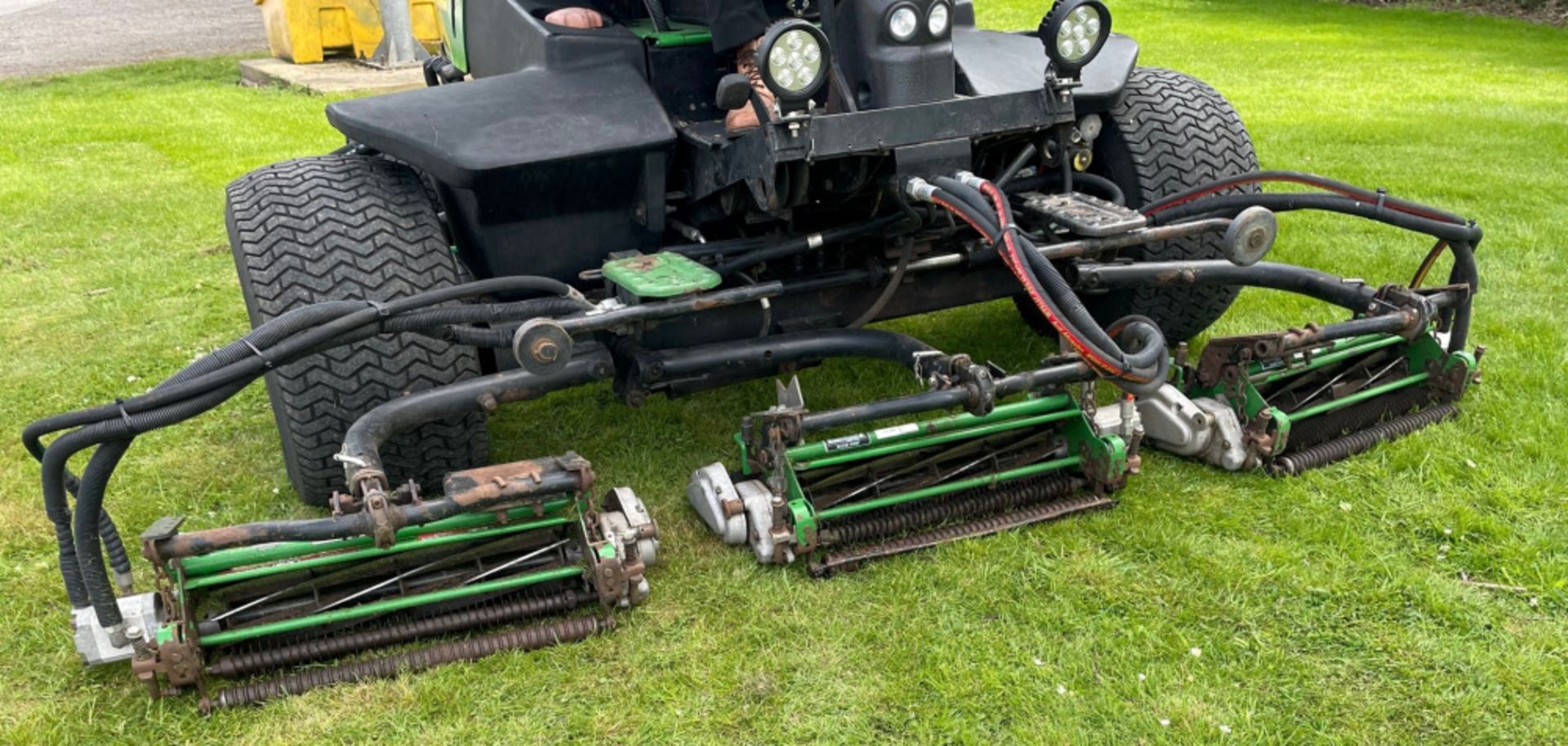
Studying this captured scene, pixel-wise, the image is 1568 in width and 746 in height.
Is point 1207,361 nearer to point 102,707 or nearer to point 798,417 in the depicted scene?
point 798,417

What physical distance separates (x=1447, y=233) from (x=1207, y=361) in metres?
0.83

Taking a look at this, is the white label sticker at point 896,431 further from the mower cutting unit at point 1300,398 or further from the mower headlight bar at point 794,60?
the mower headlight bar at point 794,60

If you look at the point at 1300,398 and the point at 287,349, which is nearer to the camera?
the point at 287,349

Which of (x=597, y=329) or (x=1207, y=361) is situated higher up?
(x=597, y=329)

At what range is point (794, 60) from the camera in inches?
117

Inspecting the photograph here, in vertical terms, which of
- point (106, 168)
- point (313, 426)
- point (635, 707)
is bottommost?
point (106, 168)

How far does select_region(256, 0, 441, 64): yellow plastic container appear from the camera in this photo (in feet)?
43.3

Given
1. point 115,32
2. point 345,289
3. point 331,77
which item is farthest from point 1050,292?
point 115,32

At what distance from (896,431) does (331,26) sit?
39.0 ft

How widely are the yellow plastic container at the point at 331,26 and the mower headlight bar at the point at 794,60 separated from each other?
36.3 feet

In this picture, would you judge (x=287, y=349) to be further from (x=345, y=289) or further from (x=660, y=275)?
(x=660, y=275)

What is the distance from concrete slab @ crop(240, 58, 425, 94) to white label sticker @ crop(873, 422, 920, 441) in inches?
359

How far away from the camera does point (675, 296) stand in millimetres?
3207

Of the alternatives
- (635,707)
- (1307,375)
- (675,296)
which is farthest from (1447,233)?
(635,707)
